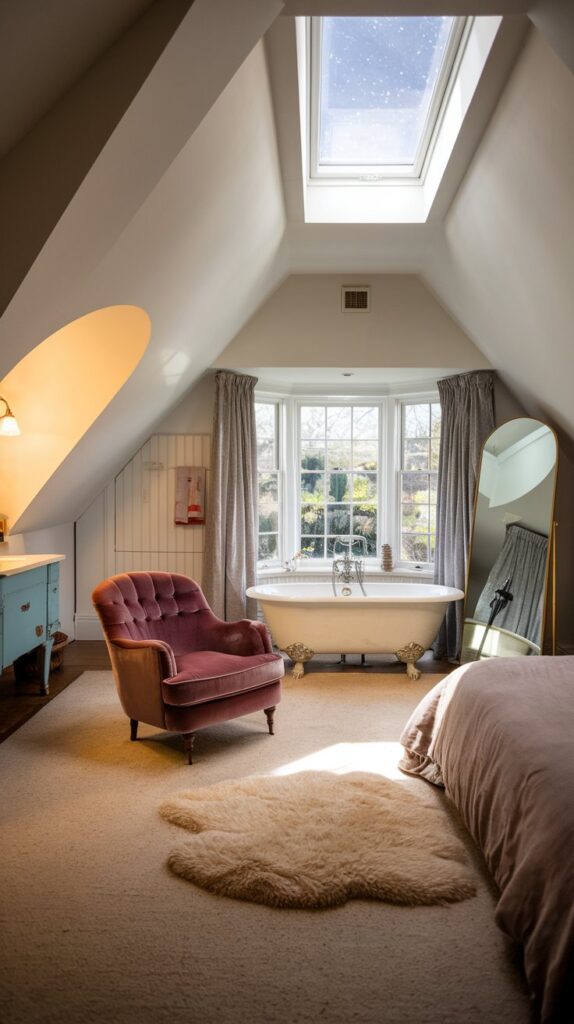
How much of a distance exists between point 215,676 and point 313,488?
133 inches

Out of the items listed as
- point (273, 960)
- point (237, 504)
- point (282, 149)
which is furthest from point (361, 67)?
point (273, 960)

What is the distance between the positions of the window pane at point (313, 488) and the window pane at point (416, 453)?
0.77m

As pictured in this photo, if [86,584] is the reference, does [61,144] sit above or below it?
above

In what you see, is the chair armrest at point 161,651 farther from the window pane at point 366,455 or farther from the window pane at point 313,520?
the window pane at point 366,455

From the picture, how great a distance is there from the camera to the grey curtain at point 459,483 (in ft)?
19.3

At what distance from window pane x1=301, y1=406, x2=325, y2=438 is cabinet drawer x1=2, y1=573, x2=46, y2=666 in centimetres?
303

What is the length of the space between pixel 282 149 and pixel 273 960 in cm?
359

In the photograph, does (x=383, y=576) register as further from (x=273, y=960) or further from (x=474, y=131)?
(x=273, y=960)

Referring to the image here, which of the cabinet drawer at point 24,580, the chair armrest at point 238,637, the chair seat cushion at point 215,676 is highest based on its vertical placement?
the cabinet drawer at point 24,580

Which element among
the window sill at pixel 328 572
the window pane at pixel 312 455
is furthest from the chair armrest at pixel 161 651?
the window pane at pixel 312 455

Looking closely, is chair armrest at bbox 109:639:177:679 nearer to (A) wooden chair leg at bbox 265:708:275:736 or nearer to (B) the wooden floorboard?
(A) wooden chair leg at bbox 265:708:275:736

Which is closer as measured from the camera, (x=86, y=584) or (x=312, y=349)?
(x=312, y=349)

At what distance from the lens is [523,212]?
12.1 feet

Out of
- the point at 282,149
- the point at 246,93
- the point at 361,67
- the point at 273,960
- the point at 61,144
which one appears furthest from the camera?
the point at 282,149
